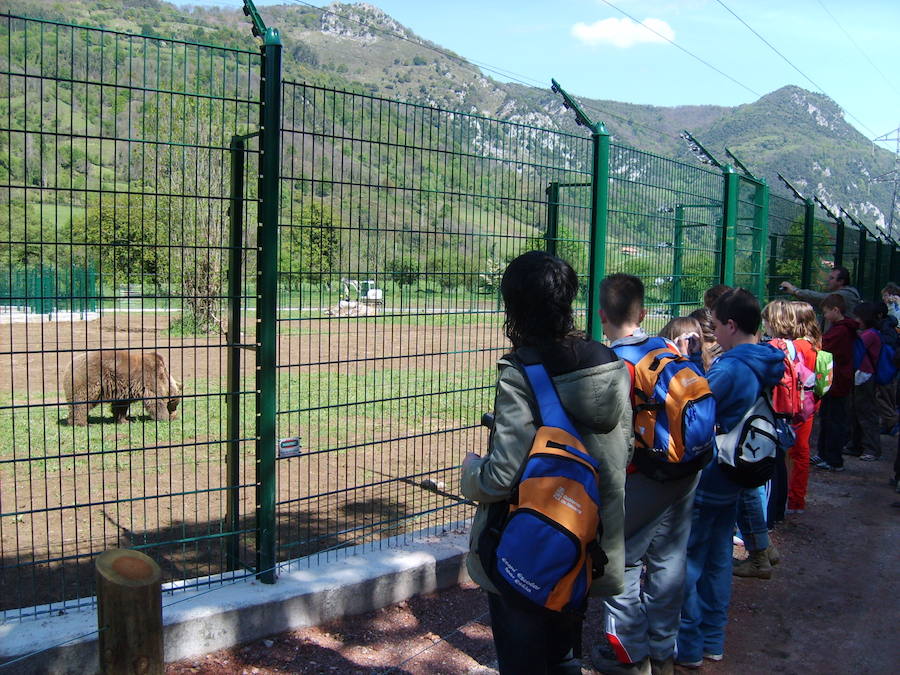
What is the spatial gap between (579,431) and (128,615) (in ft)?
4.90

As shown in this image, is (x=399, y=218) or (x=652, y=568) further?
(x=399, y=218)

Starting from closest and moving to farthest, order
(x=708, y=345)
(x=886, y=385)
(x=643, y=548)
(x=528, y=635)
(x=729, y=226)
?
(x=528, y=635), (x=643, y=548), (x=708, y=345), (x=729, y=226), (x=886, y=385)

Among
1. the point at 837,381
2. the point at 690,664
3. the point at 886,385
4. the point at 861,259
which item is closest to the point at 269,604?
the point at 690,664

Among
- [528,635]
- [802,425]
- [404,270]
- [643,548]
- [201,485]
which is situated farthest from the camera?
[201,485]

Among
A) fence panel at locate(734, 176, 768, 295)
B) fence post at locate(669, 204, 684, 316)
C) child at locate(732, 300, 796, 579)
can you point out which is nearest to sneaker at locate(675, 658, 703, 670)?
child at locate(732, 300, 796, 579)

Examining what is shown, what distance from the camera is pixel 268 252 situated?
401cm

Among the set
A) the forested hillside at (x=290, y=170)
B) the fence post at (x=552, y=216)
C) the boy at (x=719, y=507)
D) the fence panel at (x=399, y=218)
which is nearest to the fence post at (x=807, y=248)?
the forested hillside at (x=290, y=170)

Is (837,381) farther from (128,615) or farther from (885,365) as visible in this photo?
(128,615)

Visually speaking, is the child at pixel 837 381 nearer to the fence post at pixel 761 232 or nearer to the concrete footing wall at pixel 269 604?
the fence post at pixel 761 232

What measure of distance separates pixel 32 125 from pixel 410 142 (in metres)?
1.95

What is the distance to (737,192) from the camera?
793 cm

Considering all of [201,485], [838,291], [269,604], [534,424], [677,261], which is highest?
[677,261]

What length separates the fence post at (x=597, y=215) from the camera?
586 cm

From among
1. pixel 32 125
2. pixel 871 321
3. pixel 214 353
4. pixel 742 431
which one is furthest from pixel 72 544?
pixel 214 353
